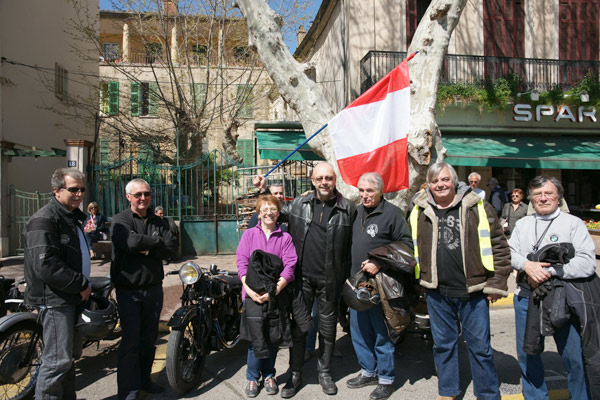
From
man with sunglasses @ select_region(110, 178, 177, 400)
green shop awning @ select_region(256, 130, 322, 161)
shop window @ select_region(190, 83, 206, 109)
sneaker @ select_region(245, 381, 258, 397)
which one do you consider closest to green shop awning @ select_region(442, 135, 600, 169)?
green shop awning @ select_region(256, 130, 322, 161)

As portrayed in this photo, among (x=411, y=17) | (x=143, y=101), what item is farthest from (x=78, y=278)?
(x=143, y=101)

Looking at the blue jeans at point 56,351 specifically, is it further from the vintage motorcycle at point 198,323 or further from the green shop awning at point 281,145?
the green shop awning at point 281,145

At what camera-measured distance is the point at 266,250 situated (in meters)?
3.68

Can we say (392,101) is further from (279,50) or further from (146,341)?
(146,341)

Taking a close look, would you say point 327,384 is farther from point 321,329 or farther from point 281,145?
point 281,145

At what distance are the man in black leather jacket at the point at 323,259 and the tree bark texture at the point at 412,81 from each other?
241cm

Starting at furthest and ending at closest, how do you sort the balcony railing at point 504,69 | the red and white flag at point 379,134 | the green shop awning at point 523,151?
1. the balcony railing at point 504,69
2. the green shop awning at point 523,151
3. the red and white flag at point 379,134

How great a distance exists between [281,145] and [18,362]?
25.0 feet

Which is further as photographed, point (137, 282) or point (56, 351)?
point (137, 282)

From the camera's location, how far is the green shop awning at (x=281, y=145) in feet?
32.8

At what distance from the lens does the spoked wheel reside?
333cm

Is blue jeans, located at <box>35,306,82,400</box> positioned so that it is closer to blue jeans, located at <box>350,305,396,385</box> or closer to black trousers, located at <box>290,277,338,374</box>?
black trousers, located at <box>290,277,338,374</box>

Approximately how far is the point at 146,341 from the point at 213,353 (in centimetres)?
122

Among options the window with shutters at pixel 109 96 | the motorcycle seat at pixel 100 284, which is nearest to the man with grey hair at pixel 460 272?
the motorcycle seat at pixel 100 284
